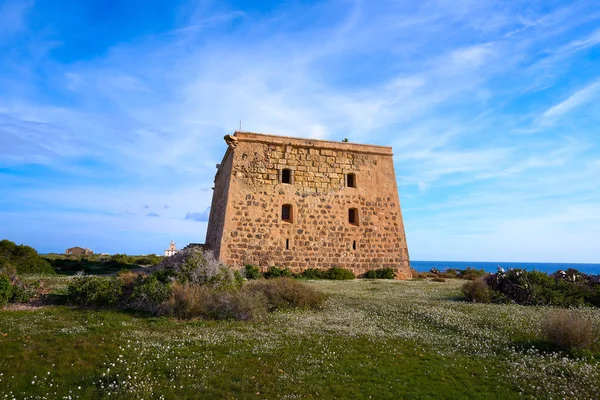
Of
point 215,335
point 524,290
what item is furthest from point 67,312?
point 524,290

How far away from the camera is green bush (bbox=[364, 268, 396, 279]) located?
23.0 m

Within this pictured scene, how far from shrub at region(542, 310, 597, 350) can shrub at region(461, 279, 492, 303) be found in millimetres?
5988

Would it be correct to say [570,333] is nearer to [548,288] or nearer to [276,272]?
[548,288]

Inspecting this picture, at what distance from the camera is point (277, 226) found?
22250mm

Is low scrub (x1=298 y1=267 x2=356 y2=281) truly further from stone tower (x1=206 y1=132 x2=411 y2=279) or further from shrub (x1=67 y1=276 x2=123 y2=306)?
shrub (x1=67 y1=276 x2=123 y2=306)

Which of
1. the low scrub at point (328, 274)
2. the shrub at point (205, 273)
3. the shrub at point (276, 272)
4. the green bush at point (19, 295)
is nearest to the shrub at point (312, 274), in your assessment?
the low scrub at point (328, 274)

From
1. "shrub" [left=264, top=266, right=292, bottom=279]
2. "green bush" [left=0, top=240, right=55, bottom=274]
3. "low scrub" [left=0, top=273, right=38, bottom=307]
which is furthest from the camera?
"shrub" [left=264, top=266, right=292, bottom=279]

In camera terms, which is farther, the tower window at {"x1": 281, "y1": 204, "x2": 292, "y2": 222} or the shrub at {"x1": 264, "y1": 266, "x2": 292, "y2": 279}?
the tower window at {"x1": 281, "y1": 204, "x2": 292, "y2": 222}

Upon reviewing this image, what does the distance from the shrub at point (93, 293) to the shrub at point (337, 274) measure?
12.3 meters

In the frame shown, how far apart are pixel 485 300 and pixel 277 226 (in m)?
11.8

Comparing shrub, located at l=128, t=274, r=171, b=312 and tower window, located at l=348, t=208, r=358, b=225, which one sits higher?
tower window, located at l=348, t=208, r=358, b=225

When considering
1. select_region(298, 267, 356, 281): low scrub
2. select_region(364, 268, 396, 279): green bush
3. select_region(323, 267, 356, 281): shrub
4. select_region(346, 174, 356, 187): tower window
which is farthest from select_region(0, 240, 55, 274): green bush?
select_region(364, 268, 396, 279): green bush

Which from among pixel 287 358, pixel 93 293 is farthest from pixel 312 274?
pixel 287 358

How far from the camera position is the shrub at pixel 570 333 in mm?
7691
